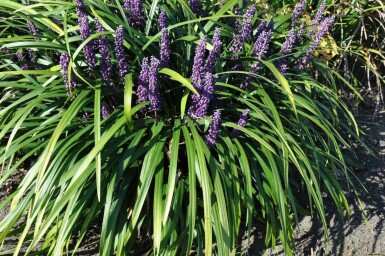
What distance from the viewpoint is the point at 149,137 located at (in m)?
2.59

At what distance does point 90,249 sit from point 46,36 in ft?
3.95

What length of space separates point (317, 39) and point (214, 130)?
90 centimetres

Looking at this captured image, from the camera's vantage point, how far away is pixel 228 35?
2.98m

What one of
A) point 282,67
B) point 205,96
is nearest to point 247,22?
point 282,67

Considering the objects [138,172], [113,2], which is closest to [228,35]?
[113,2]

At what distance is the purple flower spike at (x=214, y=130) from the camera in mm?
2375

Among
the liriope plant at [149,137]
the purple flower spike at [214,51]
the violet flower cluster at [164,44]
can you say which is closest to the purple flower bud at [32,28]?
the liriope plant at [149,137]

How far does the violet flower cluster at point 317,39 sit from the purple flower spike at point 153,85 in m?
1.02

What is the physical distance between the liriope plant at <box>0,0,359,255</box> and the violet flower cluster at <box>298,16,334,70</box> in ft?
0.04

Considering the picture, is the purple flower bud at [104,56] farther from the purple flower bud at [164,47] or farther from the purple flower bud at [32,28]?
the purple flower bud at [32,28]

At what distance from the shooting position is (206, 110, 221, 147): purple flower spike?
2375 mm

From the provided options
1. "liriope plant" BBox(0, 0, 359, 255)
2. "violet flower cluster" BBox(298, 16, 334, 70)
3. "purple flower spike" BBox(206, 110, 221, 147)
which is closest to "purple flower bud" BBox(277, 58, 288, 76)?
"liriope plant" BBox(0, 0, 359, 255)

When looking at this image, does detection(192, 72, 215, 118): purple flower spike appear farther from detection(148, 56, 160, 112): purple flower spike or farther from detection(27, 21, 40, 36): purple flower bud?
detection(27, 21, 40, 36): purple flower bud

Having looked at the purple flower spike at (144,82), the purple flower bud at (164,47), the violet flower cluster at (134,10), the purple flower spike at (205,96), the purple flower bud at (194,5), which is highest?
the purple flower bud at (194,5)
